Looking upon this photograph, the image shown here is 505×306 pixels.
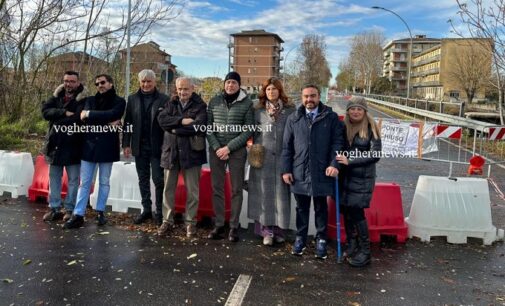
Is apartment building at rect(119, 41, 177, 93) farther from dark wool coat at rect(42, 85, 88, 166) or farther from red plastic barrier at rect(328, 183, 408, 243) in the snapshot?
red plastic barrier at rect(328, 183, 408, 243)

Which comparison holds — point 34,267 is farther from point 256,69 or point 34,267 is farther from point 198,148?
point 256,69

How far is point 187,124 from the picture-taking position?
502 centimetres

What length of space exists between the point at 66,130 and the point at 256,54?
11087 centimetres

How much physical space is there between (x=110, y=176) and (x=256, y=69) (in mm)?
106647

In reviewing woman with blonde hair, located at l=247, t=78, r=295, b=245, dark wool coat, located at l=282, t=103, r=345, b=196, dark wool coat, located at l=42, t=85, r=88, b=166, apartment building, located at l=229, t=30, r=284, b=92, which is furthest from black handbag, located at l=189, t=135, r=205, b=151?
apartment building, located at l=229, t=30, r=284, b=92

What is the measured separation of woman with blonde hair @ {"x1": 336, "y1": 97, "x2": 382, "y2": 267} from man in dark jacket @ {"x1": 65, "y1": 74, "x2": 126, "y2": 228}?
2.99 meters

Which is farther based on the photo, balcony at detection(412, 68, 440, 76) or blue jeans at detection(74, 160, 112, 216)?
balcony at detection(412, 68, 440, 76)

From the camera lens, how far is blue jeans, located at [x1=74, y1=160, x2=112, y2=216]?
18.3 ft

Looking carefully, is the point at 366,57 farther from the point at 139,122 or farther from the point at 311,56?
the point at 139,122

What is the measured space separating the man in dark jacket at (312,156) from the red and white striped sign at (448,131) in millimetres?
5130

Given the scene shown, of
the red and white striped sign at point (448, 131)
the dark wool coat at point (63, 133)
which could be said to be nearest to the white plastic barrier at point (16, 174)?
the dark wool coat at point (63, 133)

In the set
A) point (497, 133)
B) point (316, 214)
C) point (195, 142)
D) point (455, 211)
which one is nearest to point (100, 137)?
point (195, 142)

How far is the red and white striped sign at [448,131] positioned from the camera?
860 centimetres

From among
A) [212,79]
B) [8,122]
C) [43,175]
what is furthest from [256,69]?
[43,175]
